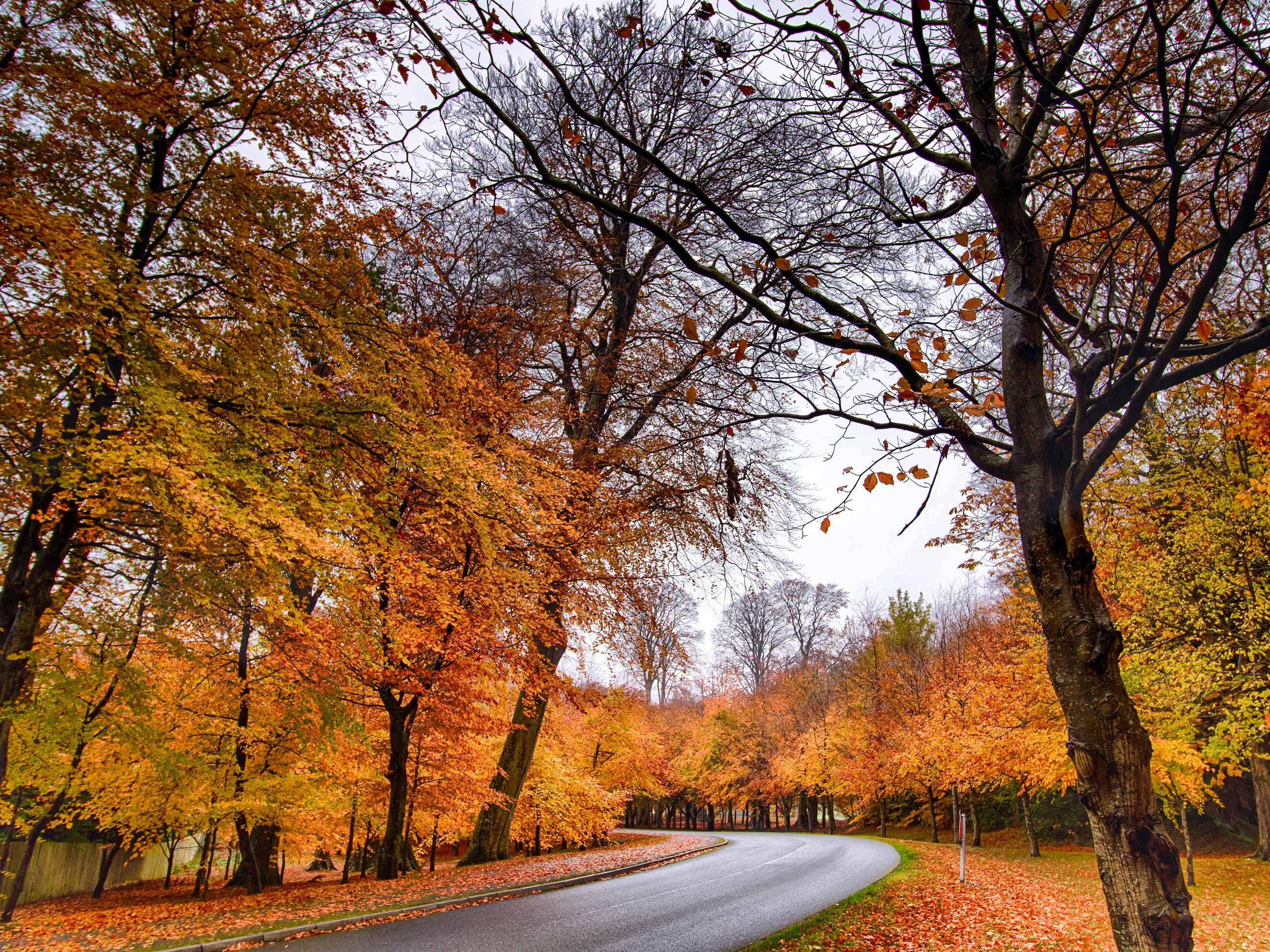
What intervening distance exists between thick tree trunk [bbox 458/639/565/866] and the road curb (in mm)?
2514

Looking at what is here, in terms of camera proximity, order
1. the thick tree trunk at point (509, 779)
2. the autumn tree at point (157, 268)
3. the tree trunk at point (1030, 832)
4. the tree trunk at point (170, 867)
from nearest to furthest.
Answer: the autumn tree at point (157, 268) → the thick tree trunk at point (509, 779) → the tree trunk at point (170, 867) → the tree trunk at point (1030, 832)

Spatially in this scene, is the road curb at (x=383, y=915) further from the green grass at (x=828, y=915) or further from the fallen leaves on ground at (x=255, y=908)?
the green grass at (x=828, y=915)

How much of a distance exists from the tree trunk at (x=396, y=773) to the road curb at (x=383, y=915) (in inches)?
127

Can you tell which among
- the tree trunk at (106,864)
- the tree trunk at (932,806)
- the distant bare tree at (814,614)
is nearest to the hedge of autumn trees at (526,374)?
the tree trunk at (106,864)

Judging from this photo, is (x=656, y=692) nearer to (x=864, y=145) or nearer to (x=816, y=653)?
(x=816, y=653)

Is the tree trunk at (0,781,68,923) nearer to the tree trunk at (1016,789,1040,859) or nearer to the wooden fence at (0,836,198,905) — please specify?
the wooden fence at (0,836,198,905)

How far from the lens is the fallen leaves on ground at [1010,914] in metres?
6.96

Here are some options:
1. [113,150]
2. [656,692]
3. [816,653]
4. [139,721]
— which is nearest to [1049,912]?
[139,721]

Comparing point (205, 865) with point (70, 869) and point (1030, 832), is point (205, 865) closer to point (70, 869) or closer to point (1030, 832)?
point (70, 869)

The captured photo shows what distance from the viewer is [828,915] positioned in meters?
7.99

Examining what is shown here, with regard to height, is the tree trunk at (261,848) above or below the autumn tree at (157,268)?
below

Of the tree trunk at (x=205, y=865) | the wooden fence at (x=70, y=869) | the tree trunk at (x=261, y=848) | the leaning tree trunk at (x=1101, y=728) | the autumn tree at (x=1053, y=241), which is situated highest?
the autumn tree at (x=1053, y=241)

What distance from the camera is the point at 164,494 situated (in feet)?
18.8

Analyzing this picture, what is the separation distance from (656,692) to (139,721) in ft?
154
